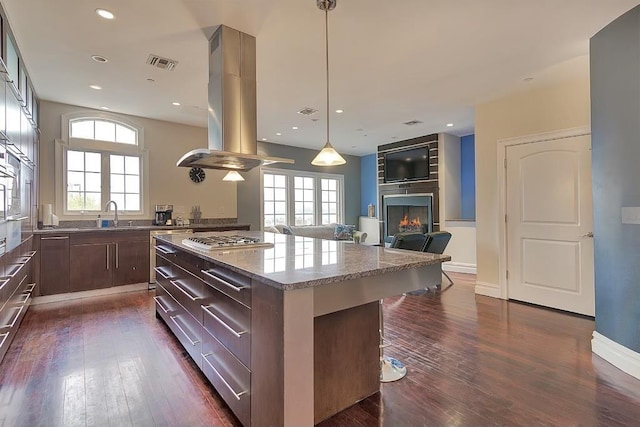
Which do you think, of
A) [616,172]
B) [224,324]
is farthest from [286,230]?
[616,172]

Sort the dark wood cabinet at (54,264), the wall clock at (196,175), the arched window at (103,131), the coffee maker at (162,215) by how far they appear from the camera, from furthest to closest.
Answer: the wall clock at (196,175) < the coffee maker at (162,215) < the arched window at (103,131) < the dark wood cabinet at (54,264)

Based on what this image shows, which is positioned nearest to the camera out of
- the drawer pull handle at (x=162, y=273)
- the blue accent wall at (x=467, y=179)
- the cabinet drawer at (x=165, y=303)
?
the cabinet drawer at (x=165, y=303)

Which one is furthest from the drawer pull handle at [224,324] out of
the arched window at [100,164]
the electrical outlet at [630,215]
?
the arched window at [100,164]

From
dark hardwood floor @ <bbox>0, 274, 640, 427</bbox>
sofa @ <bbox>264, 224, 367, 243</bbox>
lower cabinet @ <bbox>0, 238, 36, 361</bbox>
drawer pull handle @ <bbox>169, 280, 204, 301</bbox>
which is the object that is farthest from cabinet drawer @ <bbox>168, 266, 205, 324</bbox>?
sofa @ <bbox>264, 224, 367, 243</bbox>

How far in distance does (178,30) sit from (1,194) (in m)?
1.85

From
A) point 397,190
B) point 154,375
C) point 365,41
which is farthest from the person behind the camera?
point 397,190

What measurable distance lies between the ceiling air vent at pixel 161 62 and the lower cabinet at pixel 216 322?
1.94m

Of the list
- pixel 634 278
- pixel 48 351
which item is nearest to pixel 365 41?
pixel 634 278

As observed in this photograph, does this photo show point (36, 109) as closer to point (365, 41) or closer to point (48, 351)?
point (48, 351)

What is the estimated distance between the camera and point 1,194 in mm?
2338

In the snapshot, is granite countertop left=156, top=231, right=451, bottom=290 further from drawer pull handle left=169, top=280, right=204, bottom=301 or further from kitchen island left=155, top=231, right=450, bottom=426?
drawer pull handle left=169, top=280, right=204, bottom=301

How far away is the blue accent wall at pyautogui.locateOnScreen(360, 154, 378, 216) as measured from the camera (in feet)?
27.8

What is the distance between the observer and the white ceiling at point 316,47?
7.99ft

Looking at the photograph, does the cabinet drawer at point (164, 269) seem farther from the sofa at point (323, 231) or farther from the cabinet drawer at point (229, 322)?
the sofa at point (323, 231)
